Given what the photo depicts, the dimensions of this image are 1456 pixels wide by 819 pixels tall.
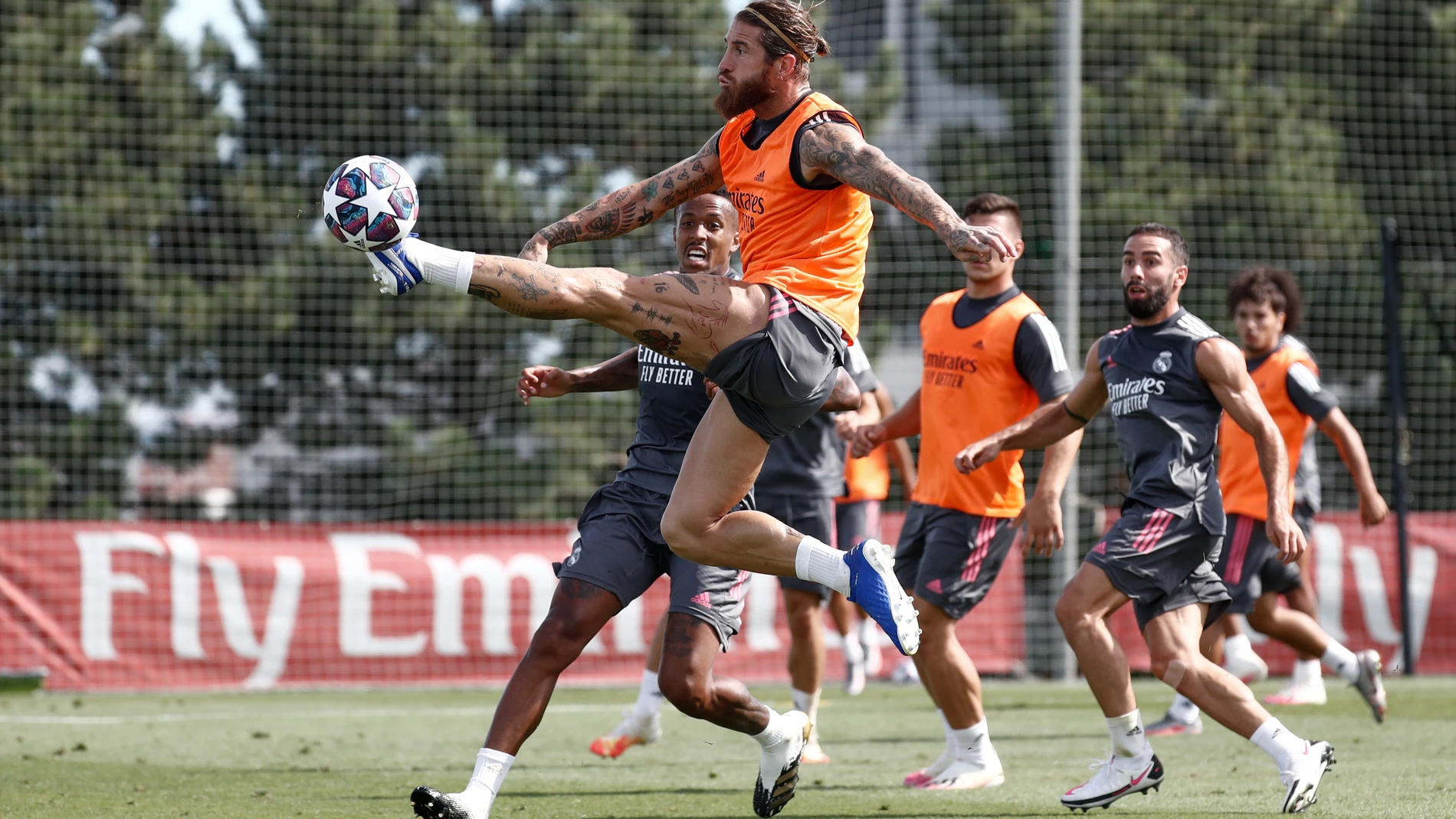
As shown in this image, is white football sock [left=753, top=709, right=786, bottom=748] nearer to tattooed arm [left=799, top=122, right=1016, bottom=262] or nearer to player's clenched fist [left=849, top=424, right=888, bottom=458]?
player's clenched fist [left=849, top=424, right=888, bottom=458]

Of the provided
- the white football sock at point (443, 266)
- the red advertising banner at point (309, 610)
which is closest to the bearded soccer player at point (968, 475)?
the white football sock at point (443, 266)

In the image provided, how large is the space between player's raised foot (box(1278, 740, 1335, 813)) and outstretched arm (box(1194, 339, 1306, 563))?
27.3 inches

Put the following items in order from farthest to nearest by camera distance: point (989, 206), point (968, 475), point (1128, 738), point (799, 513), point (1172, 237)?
1. point (799, 513)
2. point (989, 206)
3. point (968, 475)
4. point (1172, 237)
5. point (1128, 738)

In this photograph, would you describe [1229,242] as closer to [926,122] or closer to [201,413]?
[926,122]

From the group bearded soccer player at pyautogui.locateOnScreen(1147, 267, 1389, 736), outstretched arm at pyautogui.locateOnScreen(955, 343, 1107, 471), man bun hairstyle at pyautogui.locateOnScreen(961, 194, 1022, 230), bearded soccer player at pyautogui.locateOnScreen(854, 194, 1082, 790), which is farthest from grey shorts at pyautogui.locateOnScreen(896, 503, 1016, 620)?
bearded soccer player at pyautogui.locateOnScreen(1147, 267, 1389, 736)

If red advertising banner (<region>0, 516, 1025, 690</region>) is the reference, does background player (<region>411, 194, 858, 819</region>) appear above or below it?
above

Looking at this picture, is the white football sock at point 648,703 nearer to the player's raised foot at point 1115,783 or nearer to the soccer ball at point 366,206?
the player's raised foot at point 1115,783

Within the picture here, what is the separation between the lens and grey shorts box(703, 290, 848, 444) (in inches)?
182

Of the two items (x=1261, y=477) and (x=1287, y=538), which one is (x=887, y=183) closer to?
(x=1287, y=538)

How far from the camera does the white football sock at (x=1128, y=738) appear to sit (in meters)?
5.61

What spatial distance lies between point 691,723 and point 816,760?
79.5 inches

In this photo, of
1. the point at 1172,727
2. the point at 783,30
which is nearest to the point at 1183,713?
the point at 1172,727

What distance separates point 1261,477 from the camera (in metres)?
8.93

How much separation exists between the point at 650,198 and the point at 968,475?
213cm
